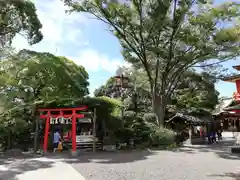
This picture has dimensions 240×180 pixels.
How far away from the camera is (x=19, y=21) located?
17.8 metres

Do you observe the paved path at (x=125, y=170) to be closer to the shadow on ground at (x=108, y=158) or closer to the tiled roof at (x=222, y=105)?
the shadow on ground at (x=108, y=158)

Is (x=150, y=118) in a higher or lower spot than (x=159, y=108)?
lower

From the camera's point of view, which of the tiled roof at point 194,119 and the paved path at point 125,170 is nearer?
the paved path at point 125,170

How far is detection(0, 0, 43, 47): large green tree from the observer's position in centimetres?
1716

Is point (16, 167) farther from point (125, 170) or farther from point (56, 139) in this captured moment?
point (56, 139)

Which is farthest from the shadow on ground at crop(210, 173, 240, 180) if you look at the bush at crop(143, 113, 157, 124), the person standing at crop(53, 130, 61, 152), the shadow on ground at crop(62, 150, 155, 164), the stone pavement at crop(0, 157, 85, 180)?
the bush at crop(143, 113, 157, 124)

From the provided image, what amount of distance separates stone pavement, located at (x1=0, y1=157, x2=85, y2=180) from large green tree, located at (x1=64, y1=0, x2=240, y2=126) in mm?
12454

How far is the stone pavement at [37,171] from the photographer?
379 inches

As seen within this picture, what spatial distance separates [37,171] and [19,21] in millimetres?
11671

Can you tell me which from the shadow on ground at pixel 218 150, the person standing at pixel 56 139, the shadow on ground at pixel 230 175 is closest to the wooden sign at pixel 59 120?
the person standing at pixel 56 139

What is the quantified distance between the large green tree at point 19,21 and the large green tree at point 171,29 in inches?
177

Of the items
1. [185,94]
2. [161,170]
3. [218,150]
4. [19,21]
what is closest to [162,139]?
[218,150]

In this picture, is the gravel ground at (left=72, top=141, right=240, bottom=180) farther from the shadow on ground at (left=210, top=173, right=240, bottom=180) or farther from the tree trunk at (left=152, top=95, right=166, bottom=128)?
the tree trunk at (left=152, top=95, right=166, bottom=128)

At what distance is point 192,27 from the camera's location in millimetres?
20969
